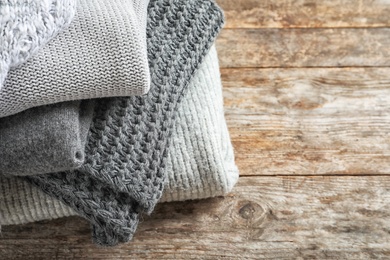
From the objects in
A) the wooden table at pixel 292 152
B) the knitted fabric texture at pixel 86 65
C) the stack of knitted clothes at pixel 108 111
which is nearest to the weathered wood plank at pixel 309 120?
the wooden table at pixel 292 152

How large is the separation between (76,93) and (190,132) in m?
0.22

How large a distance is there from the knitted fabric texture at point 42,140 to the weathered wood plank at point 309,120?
0.37 metres

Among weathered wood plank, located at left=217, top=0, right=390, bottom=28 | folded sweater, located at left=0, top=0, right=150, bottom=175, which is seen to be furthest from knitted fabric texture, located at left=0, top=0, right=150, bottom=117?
weathered wood plank, located at left=217, top=0, right=390, bottom=28

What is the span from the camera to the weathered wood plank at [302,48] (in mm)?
985

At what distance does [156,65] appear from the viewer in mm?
722

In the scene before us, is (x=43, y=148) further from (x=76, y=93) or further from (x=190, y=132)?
(x=190, y=132)

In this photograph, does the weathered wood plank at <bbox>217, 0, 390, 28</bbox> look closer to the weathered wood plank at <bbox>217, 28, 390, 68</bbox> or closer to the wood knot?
the weathered wood plank at <bbox>217, 28, 390, 68</bbox>

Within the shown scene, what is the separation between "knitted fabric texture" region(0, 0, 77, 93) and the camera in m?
0.54

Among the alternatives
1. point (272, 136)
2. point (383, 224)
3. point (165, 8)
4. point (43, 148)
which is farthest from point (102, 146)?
point (383, 224)

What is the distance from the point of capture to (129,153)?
0.69 meters

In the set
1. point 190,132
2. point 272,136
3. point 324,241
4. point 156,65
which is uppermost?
point 156,65

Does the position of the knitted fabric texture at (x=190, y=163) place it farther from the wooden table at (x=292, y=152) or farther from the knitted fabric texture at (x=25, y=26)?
the knitted fabric texture at (x=25, y=26)

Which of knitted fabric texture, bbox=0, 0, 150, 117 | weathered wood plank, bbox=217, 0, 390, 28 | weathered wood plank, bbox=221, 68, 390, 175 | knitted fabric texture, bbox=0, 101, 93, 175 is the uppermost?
knitted fabric texture, bbox=0, 0, 150, 117

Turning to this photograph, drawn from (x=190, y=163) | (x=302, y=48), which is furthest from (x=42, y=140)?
(x=302, y=48)
